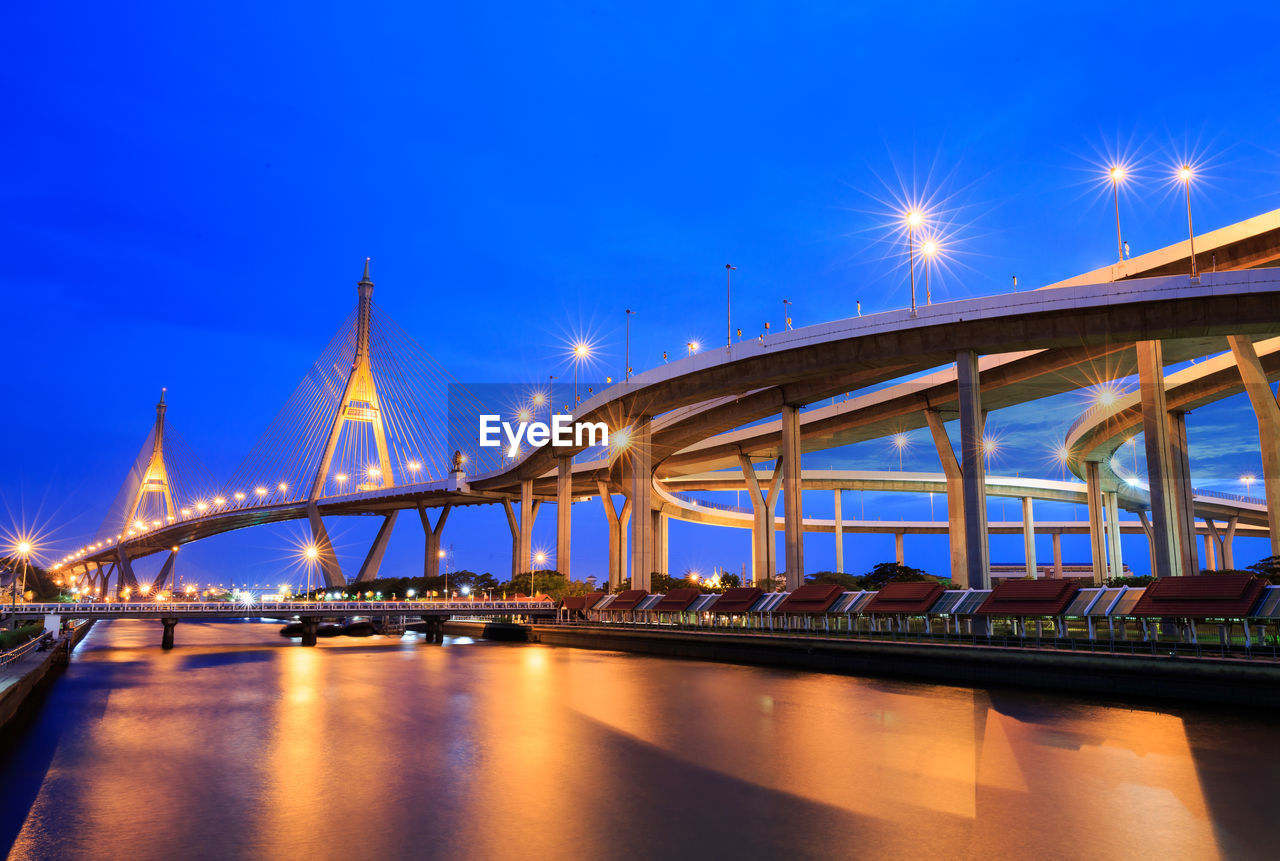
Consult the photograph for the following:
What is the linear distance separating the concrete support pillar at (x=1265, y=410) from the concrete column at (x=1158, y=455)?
327 cm

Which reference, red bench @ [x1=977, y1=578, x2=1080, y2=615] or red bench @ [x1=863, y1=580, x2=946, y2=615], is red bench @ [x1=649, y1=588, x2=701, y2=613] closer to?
red bench @ [x1=863, y1=580, x2=946, y2=615]

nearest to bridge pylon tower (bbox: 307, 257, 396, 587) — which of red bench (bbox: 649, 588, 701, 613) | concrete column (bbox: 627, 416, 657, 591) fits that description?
concrete column (bbox: 627, 416, 657, 591)

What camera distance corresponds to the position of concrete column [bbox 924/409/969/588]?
52.2m

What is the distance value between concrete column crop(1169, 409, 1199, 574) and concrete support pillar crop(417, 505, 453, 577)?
82.5m

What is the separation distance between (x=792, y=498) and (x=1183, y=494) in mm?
21235

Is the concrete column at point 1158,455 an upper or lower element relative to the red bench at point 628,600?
upper

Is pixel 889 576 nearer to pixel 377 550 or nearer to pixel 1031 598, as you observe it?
pixel 1031 598

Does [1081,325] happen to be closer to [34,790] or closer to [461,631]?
[34,790]

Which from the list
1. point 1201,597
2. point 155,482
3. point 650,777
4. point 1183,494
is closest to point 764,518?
point 1183,494

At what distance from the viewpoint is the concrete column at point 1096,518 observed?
66.9m

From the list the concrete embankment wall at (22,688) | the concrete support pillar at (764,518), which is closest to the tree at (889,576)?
the concrete support pillar at (764,518)

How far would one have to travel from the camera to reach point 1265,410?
40469mm

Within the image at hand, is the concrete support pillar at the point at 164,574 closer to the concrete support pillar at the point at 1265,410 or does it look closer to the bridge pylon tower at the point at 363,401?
the bridge pylon tower at the point at 363,401

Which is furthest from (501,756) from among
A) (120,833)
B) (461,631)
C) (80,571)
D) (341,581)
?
(80,571)
